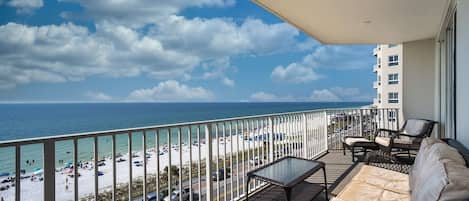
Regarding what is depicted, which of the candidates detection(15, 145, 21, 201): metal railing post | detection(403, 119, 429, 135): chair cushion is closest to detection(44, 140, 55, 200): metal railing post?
detection(15, 145, 21, 201): metal railing post

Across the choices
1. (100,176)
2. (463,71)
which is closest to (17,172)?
(100,176)

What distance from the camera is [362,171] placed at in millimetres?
2848

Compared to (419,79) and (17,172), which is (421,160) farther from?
(419,79)

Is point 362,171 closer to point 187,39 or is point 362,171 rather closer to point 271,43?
point 187,39

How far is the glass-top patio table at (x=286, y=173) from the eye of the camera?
8.14ft

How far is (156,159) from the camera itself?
8.15 ft

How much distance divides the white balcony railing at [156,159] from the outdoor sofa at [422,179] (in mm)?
1221

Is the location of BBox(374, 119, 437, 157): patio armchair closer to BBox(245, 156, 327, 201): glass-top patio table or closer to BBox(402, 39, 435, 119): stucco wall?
BBox(402, 39, 435, 119): stucco wall

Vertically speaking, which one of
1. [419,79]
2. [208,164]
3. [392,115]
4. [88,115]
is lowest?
[88,115]

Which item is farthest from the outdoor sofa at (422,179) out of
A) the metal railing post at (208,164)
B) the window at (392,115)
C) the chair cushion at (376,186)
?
the window at (392,115)

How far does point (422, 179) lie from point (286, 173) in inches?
51.5

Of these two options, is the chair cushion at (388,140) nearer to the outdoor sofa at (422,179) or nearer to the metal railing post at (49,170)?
the outdoor sofa at (422,179)

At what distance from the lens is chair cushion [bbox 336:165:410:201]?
2174 mm

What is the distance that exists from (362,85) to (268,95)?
1432cm
